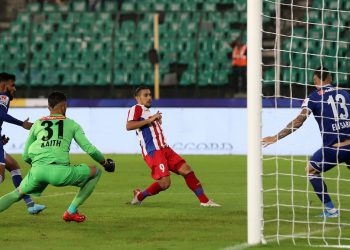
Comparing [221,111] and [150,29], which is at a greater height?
[150,29]

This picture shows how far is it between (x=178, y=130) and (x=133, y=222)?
13698 millimetres

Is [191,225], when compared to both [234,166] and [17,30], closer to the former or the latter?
[234,166]

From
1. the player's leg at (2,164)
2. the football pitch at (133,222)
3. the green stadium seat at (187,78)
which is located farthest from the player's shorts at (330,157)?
the green stadium seat at (187,78)

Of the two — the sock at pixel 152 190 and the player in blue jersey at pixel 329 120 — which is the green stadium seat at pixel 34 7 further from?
the player in blue jersey at pixel 329 120

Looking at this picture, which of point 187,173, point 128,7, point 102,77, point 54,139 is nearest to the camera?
point 54,139

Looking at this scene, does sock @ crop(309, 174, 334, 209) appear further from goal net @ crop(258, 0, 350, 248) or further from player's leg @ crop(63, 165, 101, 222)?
player's leg @ crop(63, 165, 101, 222)

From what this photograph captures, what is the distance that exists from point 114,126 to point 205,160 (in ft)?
9.96

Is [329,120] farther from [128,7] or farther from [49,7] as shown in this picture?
[49,7]

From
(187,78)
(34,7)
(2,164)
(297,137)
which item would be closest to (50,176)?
(2,164)

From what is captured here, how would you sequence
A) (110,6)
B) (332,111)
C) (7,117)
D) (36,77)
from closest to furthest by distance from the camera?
(332,111) < (7,117) < (36,77) < (110,6)

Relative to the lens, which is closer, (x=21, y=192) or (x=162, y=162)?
(x=21, y=192)

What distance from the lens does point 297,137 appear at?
24000mm

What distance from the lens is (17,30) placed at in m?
31.9

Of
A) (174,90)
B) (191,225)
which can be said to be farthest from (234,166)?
(191,225)
